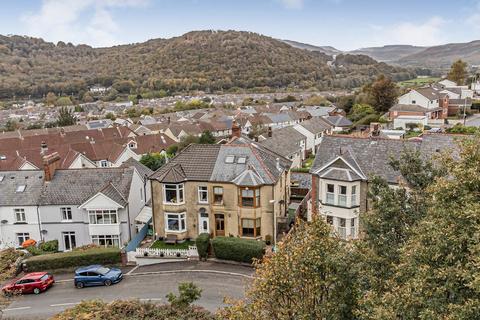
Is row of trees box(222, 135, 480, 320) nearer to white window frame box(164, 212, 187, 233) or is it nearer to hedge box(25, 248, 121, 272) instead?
white window frame box(164, 212, 187, 233)

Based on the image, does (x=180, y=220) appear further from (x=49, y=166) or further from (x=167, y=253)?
(x=49, y=166)

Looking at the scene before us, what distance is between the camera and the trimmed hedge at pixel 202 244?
32844 mm

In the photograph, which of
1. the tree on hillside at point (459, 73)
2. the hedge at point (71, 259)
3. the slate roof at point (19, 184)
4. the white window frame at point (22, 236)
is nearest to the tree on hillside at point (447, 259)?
the hedge at point (71, 259)

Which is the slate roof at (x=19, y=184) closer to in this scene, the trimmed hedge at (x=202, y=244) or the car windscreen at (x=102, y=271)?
the car windscreen at (x=102, y=271)

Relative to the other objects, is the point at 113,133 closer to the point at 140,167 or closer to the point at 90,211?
the point at 140,167

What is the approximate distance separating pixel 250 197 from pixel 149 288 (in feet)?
34.1

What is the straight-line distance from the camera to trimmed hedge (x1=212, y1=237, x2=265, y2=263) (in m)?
31.4

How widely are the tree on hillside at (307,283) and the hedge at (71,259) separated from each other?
72.3 feet

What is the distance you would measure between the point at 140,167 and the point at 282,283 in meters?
37.2

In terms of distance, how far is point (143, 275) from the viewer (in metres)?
31.7

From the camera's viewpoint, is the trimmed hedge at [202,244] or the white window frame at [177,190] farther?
the white window frame at [177,190]

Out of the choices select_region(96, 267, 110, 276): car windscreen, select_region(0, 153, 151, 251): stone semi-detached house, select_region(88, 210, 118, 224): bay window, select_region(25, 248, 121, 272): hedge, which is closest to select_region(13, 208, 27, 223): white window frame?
select_region(0, 153, 151, 251): stone semi-detached house

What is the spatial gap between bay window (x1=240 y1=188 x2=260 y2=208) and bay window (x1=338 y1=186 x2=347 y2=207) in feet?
21.1

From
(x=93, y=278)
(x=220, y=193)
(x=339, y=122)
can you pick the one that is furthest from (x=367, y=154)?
(x=339, y=122)
